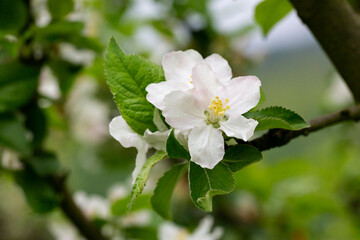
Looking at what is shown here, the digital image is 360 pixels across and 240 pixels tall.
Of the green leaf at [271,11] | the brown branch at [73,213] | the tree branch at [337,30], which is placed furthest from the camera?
the brown branch at [73,213]

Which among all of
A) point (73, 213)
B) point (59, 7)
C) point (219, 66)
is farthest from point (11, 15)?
point (219, 66)

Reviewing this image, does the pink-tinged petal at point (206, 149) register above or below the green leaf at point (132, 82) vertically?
below

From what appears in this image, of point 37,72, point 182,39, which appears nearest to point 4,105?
point 37,72

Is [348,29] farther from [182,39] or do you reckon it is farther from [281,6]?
[182,39]

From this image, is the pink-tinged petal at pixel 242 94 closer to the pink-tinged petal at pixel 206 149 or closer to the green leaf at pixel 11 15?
the pink-tinged petal at pixel 206 149

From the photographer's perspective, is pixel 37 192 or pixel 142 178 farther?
pixel 37 192

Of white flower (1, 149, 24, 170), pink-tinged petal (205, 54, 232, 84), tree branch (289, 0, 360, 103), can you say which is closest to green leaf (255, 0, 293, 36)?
tree branch (289, 0, 360, 103)

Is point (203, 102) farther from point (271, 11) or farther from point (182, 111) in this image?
point (271, 11)

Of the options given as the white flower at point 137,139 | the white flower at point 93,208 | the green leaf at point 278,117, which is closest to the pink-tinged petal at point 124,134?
the white flower at point 137,139
